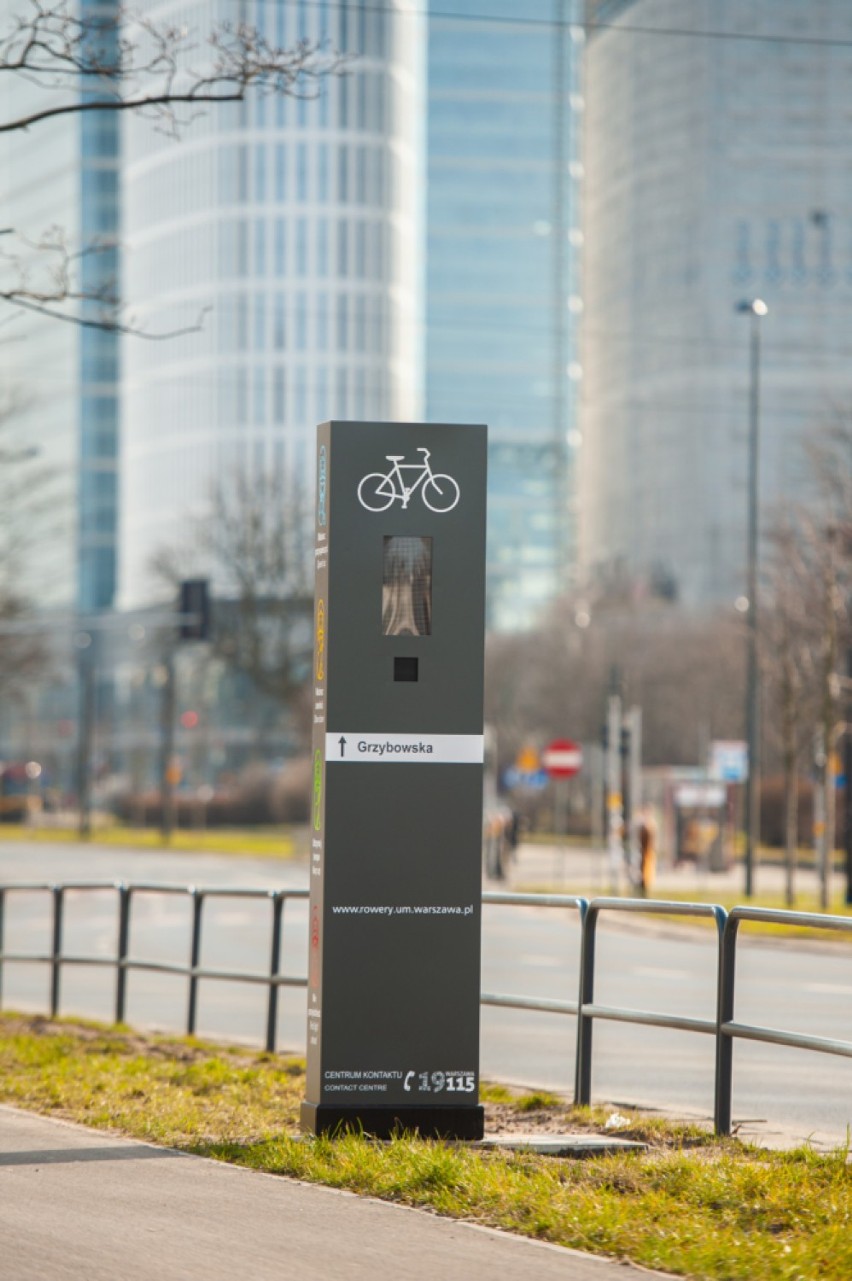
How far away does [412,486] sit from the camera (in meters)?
9.13

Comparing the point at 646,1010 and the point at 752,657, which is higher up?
the point at 752,657

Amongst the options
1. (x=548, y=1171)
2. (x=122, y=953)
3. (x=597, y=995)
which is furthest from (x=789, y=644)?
(x=548, y=1171)

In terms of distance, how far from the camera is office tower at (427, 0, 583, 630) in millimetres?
169000

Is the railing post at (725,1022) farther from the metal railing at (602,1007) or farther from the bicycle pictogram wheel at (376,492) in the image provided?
the bicycle pictogram wheel at (376,492)

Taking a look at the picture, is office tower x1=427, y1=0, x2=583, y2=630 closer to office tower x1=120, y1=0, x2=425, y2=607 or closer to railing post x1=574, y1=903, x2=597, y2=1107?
office tower x1=120, y1=0, x2=425, y2=607

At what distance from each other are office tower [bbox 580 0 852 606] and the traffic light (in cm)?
8603

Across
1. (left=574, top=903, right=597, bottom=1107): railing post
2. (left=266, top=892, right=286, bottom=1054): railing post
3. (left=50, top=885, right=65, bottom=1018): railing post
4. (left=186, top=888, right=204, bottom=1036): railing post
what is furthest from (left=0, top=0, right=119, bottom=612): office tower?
(left=574, top=903, right=597, bottom=1107): railing post

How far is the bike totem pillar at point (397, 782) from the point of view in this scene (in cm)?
901

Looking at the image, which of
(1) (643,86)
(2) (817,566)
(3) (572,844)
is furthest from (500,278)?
(2) (817,566)

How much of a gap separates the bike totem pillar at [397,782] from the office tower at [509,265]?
15911cm

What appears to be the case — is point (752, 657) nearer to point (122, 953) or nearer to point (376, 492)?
point (122, 953)

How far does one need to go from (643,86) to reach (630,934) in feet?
400

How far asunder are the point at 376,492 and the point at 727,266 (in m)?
130

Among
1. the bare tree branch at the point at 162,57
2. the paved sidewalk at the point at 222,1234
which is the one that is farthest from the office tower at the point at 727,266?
the paved sidewalk at the point at 222,1234
